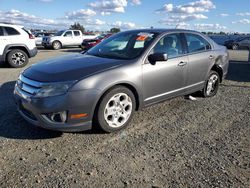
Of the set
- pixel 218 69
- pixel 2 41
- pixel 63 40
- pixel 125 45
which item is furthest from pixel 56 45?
pixel 125 45

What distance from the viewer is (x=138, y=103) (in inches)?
170

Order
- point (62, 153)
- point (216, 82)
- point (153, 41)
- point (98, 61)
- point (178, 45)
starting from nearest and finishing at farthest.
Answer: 1. point (62, 153)
2. point (98, 61)
3. point (153, 41)
4. point (178, 45)
5. point (216, 82)

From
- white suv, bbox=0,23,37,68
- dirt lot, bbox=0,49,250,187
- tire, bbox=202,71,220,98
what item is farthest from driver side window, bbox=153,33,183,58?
white suv, bbox=0,23,37,68

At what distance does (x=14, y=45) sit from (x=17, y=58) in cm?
52

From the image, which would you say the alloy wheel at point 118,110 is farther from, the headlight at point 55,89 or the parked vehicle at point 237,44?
the parked vehicle at point 237,44

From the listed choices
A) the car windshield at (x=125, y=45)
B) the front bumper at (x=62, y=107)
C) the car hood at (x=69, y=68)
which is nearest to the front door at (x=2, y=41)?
the car windshield at (x=125, y=45)

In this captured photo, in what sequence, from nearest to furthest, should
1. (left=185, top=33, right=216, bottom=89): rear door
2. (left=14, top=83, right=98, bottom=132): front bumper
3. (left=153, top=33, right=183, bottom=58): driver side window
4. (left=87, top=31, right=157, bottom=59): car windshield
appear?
(left=14, top=83, right=98, bottom=132): front bumper < (left=87, top=31, right=157, bottom=59): car windshield < (left=153, top=33, right=183, bottom=58): driver side window < (left=185, top=33, right=216, bottom=89): rear door

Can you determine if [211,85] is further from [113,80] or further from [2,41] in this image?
[2,41]

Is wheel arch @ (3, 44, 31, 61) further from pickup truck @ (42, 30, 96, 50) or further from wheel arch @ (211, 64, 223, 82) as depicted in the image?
pickup truck @ (42, 30, 96, 50)

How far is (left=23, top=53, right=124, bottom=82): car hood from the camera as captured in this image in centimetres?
365

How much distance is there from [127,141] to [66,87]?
1.16 metres

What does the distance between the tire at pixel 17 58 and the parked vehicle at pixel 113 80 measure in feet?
21.8

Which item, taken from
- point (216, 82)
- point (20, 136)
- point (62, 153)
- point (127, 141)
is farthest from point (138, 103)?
point (216, 82)

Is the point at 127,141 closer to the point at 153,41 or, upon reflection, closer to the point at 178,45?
the point at 153,41
